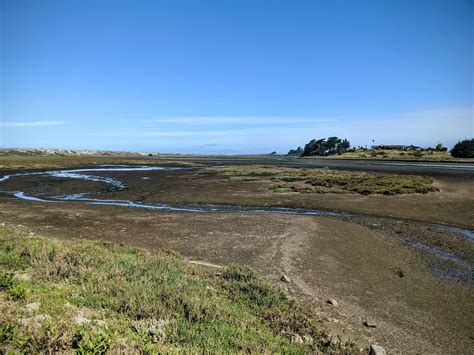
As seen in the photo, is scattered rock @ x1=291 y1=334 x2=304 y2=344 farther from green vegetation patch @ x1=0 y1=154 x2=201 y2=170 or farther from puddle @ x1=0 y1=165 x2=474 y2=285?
green vegetation patch @ x1=0 y1=154 x2=201 y2=170

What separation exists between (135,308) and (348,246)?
10.8 m

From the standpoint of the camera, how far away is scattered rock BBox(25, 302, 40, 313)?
5789 mm

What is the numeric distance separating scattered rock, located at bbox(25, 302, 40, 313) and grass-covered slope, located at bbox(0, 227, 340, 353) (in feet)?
0.10

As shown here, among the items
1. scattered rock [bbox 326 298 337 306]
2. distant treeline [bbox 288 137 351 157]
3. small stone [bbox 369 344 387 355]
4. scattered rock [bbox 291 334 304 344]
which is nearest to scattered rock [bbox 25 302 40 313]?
scattered rock [bbox 291 334 304 344]

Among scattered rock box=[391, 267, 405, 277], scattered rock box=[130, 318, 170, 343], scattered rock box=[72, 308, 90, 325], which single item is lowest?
scattered rock box=[391, 267, 405, 277]

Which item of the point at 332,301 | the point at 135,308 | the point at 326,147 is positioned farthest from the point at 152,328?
the point at 326,147

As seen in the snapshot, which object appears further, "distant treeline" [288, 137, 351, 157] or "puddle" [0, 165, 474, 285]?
"distant treeline" [288, 137, 351, 157]

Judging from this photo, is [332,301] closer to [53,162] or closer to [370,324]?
[370,324]

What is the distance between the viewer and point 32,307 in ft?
19.5

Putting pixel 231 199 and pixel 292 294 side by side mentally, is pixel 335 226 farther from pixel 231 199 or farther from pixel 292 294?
pixel 231 199

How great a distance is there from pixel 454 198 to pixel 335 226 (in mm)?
16353

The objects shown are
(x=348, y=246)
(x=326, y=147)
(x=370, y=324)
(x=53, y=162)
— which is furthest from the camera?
(x=326, y=147)

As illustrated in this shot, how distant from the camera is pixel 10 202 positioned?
27703 millimetres

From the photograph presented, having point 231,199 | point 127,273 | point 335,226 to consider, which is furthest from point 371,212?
point 127,273
